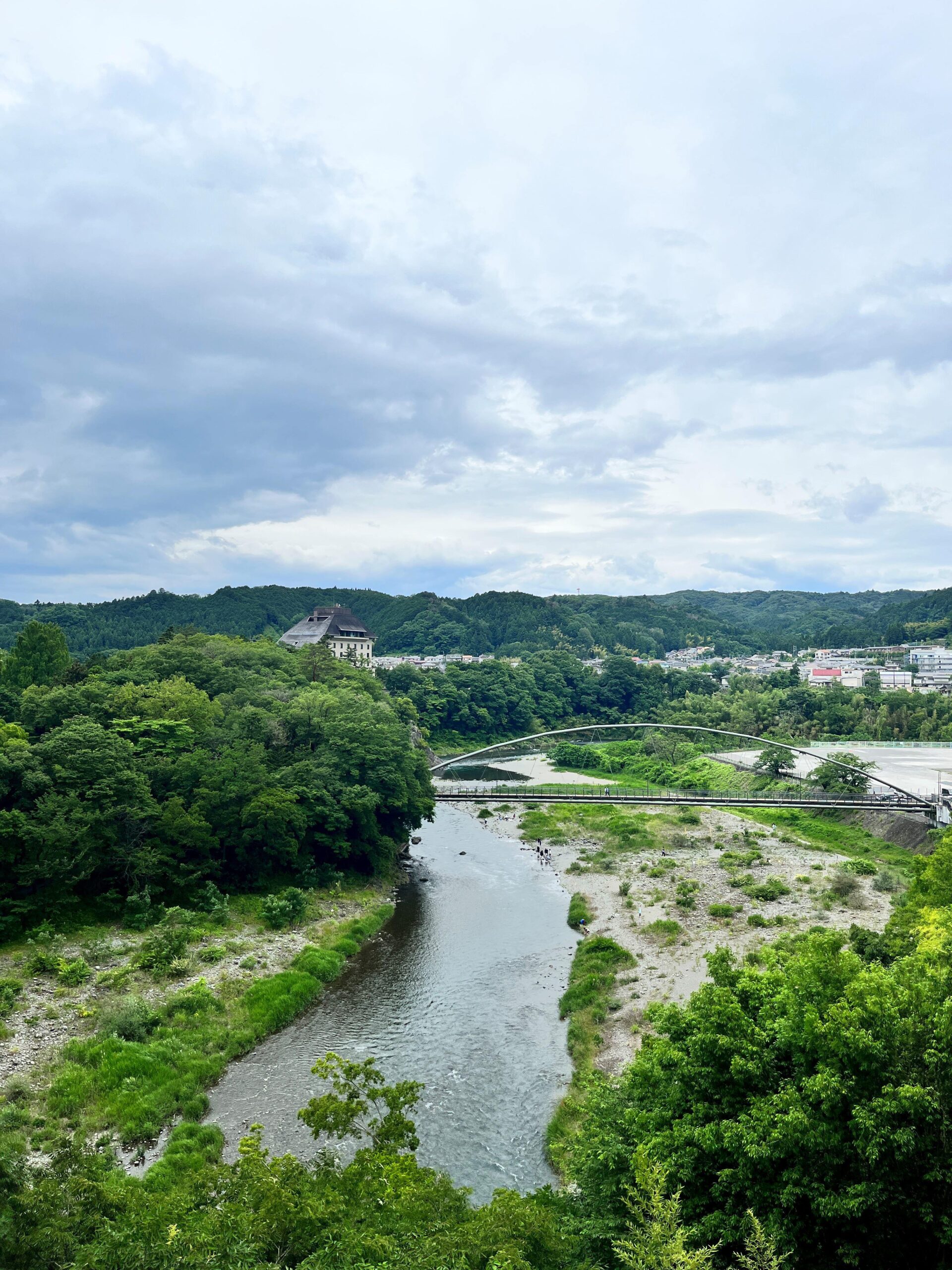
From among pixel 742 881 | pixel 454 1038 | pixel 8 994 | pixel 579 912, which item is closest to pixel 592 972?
pixel 454 1038

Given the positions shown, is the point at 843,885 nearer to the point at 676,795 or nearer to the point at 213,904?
the point at 676,795

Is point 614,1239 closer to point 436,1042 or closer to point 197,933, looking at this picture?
point 436,1042

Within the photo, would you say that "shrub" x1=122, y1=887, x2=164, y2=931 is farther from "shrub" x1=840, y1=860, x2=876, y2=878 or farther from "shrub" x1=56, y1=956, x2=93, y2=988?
"shrub" x1=840, y1=860, x2=876, y2=878

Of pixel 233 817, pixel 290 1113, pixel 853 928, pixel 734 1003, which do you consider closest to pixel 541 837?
pixel 233 817

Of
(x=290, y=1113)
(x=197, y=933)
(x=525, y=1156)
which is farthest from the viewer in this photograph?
(x=197, y=933)

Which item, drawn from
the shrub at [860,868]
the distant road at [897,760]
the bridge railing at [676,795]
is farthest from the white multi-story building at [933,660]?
the shrub at [860,868]

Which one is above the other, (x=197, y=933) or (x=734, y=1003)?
(x=734, y=1003)
